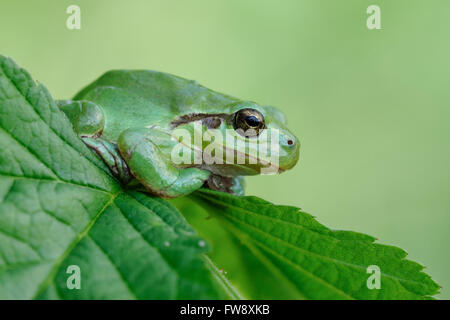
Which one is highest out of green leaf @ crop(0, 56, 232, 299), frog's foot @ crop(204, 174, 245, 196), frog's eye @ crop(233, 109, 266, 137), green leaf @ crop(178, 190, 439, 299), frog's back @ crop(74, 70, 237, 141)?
frog's back @ crop(74, 70, 237, 141)

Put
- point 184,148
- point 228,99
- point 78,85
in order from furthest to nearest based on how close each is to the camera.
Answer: point 78,85 < point 228,99 < point 184,148

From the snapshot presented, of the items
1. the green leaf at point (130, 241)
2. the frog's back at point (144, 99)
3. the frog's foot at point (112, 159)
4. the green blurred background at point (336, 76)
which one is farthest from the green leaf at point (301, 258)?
the green blurred background at point (336, 76)

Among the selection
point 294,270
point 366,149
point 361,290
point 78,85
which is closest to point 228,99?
point 294,270

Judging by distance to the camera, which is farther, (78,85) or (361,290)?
(78,85)

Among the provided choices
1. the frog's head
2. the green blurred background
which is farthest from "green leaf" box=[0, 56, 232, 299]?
the green blurred background

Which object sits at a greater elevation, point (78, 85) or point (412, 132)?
point (78, 85)

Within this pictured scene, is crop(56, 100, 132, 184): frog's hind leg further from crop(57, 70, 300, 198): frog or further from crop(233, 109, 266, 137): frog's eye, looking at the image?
crop(233, 109, 266, 137): frog's eye
